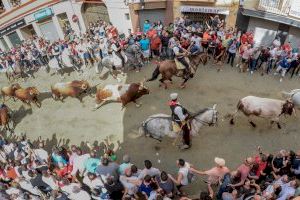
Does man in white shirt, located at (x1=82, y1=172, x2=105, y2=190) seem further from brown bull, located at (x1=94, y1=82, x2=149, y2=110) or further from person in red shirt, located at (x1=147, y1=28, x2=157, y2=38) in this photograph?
person in red shirt, located at (x1=147, y1=28, x2=157, y2=38)

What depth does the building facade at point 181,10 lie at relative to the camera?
16.6 m

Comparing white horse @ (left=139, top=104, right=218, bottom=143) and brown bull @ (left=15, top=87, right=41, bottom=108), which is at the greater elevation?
white horse @ (left=139, top=104, right=218, bottom=143)

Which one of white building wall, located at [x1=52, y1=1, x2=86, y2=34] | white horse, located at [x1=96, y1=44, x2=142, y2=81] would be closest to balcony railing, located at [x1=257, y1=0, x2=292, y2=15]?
white horse, located at [x1=96, y1=44, x2=142, y2=81]

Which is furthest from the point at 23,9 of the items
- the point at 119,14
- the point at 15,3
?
the point at 119,14

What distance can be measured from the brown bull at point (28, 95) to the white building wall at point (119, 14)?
7.81 m

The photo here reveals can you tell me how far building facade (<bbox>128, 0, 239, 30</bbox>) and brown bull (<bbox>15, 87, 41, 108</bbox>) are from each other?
801cm

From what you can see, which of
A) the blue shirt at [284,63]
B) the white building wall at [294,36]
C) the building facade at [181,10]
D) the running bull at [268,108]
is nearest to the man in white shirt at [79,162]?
the running bull at [268,108]

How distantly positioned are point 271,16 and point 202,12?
151 inches

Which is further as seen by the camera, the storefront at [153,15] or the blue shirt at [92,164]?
the storefront at [153,15]

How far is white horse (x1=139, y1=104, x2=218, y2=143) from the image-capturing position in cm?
978

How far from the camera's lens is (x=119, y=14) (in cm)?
1948

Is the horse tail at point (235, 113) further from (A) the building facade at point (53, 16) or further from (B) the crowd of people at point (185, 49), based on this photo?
(A) the building facade at point (53, 16)

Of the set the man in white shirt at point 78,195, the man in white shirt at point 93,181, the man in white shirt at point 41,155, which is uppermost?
the man in white shirt at point 93,181

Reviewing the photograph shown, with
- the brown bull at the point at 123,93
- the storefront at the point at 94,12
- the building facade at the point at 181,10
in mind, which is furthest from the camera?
the storefront at the point at 94,12
